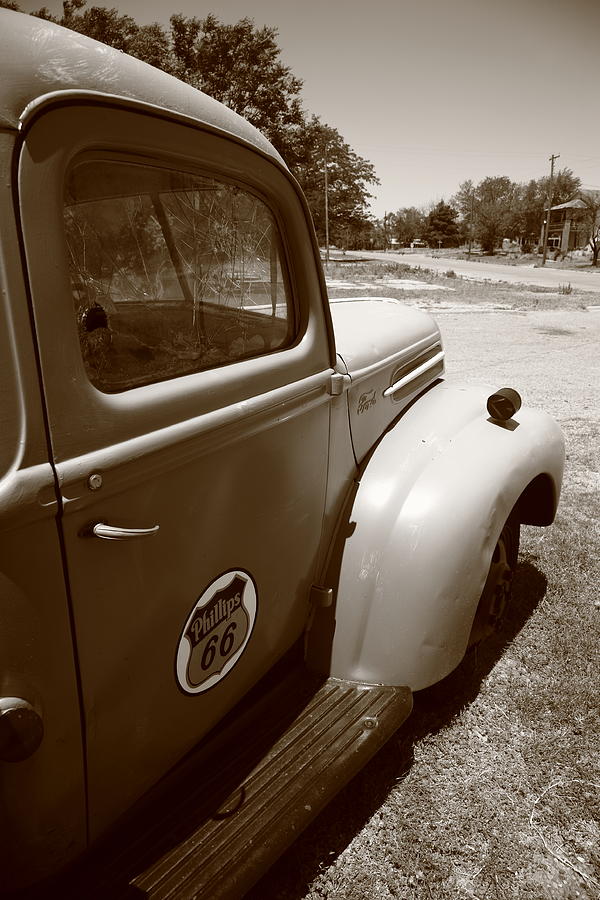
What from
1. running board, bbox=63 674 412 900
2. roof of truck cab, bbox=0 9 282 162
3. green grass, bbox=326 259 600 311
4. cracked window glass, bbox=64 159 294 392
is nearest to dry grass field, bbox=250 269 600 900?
running board, bbox=63 674 412 900

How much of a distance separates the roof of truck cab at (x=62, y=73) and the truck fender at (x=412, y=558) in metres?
1.28

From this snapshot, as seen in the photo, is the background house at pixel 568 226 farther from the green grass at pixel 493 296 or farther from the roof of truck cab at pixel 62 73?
the roof of truck cab at pixel 62 73

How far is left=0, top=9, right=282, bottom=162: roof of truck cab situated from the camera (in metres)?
1.05

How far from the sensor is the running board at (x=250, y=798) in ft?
4.61

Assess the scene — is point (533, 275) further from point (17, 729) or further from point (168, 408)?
point (17, 729)

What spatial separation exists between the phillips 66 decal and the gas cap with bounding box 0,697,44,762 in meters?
0.39

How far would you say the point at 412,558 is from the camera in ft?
6.59

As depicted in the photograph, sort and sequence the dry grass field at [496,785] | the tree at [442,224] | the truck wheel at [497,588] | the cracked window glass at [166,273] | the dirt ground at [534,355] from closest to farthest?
the cracked window glass at [166,273], the dry grass field at [496,785], the truck wheel at [497,588], the dirt ground at [534,355], the tree at [442,224]

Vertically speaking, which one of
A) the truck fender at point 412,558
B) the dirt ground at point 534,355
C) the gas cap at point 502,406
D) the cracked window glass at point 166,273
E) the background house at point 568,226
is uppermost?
the background house at point 568,226

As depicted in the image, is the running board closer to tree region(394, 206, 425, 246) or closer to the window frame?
the window frame

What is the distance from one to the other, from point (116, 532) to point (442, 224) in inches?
3965

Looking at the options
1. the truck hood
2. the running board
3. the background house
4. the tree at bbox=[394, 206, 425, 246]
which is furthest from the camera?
the tree at bbox=[394, 206, 425, 246]

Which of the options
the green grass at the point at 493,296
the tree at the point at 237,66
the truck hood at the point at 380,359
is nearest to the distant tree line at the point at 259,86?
the tree at the point at 237,66

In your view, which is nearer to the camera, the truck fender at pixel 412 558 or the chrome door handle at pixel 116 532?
the chrome door handle at pixel 116 532
